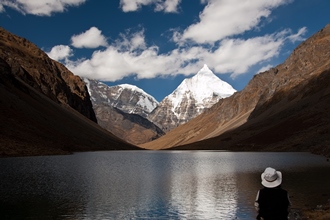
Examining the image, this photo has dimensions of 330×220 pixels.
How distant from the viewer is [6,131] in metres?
117

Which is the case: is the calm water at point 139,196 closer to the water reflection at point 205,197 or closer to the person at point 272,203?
the water reflection at point 205,197

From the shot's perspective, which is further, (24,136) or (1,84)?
(1,84)

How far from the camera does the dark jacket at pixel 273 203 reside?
12.0 meters

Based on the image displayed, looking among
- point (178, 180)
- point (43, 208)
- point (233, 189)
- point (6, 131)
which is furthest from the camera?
point (6, 131)

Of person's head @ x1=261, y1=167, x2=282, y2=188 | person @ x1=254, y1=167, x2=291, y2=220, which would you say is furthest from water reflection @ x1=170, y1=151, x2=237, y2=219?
person's head @ x1=261, y1=167, x2=282, y2=188

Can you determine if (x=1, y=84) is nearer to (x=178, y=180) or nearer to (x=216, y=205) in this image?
(x=178, y=180)

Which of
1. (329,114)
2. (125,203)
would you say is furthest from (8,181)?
(329,114)

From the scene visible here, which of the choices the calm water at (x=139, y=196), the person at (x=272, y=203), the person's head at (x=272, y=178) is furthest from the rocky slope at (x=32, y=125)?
the person's head at (x=272, y=178)

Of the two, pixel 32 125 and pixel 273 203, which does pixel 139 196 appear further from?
pixel 32 125

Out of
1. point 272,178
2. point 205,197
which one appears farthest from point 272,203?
point 205,197

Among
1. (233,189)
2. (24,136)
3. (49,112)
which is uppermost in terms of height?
(49,112)

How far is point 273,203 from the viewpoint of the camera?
39.4 ft

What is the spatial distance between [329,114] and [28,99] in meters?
136

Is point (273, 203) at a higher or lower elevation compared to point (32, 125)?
lower
